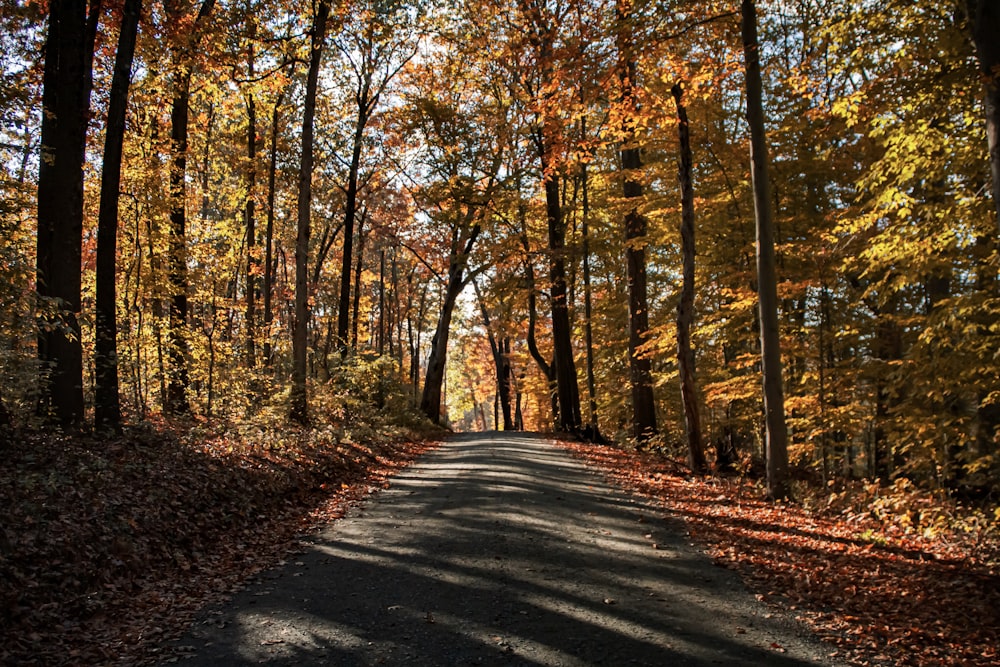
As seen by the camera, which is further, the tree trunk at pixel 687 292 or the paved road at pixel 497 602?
the tree trunk at pixel 687 292

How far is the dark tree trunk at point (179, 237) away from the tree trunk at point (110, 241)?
2.46 m

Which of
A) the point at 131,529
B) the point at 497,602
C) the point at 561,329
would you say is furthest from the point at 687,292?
the point at 561,329

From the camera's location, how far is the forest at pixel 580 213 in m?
8.38

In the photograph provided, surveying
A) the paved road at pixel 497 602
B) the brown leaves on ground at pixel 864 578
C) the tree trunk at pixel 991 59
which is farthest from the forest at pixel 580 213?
the paved road at pixel 497 602

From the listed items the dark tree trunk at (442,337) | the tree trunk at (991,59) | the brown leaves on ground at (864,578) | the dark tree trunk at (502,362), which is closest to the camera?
the brown leaves on ground at (864,578)

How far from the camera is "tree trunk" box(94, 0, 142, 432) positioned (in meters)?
9.28

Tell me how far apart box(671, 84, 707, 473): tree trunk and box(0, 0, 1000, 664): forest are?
6 centimetres

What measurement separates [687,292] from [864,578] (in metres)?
6.88

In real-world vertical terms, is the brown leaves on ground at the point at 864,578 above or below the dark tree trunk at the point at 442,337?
below

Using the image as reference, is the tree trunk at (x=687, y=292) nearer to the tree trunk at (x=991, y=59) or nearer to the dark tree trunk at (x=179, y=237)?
the tree trunk at (x=991, y=59)

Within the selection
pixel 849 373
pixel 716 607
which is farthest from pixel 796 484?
pixel 716 607

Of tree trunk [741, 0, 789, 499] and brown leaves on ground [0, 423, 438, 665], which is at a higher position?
tree trunk [741, 0, 789, 499]

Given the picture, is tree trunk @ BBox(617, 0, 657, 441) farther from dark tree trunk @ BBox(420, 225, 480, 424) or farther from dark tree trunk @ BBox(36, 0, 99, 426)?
dark tree trunk @ BBox(36, 0, 99, 426)

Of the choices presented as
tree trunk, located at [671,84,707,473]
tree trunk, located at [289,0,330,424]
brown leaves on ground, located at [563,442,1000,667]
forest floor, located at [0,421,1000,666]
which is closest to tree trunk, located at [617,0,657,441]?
tree trunk, located at [671,84,707,473]
